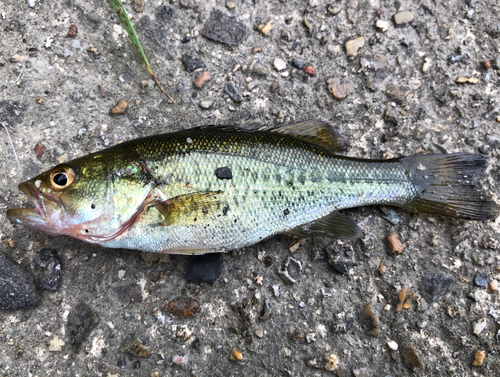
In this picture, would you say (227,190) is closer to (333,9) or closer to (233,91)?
(233,91)

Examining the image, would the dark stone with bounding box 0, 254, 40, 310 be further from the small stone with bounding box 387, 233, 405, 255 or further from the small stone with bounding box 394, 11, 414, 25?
the small stone with bounding box 394, 11, 414, 25

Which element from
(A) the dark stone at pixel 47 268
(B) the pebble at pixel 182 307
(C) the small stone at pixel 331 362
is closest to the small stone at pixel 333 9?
(B) the pebble at pixel 182 307

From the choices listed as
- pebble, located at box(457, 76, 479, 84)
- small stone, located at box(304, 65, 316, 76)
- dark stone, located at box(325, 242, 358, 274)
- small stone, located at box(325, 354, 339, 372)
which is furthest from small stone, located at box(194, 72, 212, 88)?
small stone, located at box(325, 354, 339, 372)

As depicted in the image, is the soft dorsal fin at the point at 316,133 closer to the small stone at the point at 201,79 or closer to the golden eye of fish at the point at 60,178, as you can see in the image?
the small stone at the point at 201,79

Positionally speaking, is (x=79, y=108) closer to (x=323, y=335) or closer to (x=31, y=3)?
(x=31, y=3)

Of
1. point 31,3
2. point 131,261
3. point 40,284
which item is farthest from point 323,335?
point 31,3
